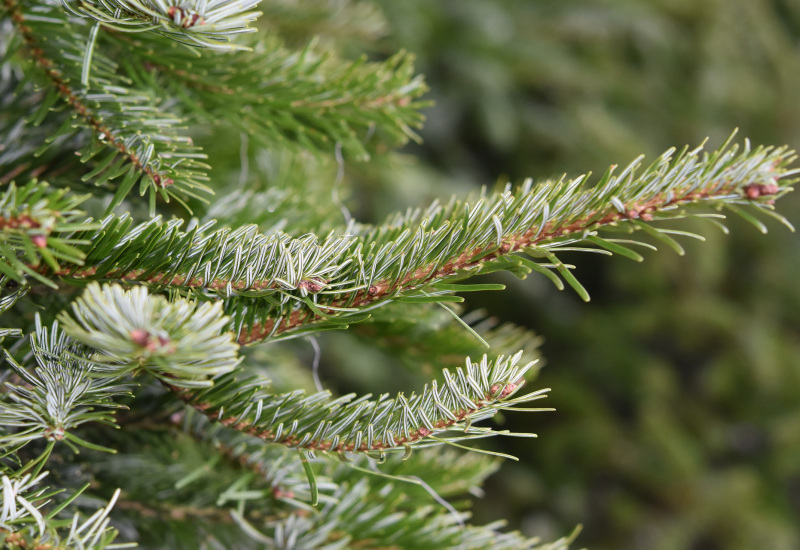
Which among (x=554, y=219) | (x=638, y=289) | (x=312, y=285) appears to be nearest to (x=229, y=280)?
(x=312, y=285)

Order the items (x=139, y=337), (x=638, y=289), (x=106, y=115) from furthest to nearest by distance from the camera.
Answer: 1. (x=638, y=289)
2. (x=106, y=115)
3. (x=139, y=337)

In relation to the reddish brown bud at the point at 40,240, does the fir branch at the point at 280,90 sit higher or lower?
higher

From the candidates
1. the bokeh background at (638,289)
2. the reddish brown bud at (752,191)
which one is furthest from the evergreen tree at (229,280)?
the bokeh background at (638,289)

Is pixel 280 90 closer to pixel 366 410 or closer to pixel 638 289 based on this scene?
pixel 366 410

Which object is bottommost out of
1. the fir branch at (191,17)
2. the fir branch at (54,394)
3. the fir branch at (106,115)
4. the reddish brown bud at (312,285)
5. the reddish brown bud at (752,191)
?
the fir branch at (54,394)

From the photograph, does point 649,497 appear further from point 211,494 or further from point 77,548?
point 77,548

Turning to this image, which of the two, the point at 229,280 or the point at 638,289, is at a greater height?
the point at 638,289

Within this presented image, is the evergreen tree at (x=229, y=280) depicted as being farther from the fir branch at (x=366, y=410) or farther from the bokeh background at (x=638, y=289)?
the bokeh background at (x=638, y=289)
